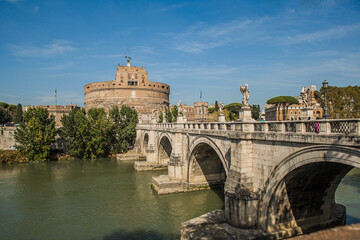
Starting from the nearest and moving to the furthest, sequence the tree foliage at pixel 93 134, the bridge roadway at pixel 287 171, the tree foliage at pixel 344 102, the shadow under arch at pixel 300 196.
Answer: the bridge roadway at pixel 287 171 < the shadow under arch at pixel 300 196 < the tree foliage at pixel 344 102 < the tree foliage at pixel 93 134

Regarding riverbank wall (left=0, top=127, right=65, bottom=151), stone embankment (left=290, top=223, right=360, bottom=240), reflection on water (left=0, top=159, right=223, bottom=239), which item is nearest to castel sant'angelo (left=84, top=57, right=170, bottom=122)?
riverbank wall (left=0, top=127, right=65, bottom=151)

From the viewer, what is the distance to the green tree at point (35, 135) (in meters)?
33.6

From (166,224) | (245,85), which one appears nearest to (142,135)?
(166,224)

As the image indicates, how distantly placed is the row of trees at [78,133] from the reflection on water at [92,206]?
24.6ft

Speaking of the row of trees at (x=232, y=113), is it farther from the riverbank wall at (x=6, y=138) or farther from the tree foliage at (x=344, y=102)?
the riverbank wall at (x=6, y=138)

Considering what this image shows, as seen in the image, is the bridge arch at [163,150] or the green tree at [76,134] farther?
the green tree at [76,134]

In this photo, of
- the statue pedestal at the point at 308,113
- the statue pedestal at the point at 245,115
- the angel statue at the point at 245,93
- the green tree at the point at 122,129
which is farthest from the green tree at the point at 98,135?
the statue pedestal at the point at 308,113

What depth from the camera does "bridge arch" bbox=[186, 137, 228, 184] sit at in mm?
18747

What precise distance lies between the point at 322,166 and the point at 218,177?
39.3 feet

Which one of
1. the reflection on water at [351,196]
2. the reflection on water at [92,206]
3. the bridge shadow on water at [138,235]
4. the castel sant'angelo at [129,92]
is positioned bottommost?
the bridge shadow on water at [138,235]

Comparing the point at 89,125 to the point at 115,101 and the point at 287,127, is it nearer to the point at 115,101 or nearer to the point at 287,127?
the point at 115,101

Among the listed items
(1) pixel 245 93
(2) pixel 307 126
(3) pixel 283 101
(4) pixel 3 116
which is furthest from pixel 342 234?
(4) pixel 3 116

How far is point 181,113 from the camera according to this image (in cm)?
2194

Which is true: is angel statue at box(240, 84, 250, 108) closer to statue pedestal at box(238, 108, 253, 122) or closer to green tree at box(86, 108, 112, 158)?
statue pedestal at box(238, 108, 253, 122)
